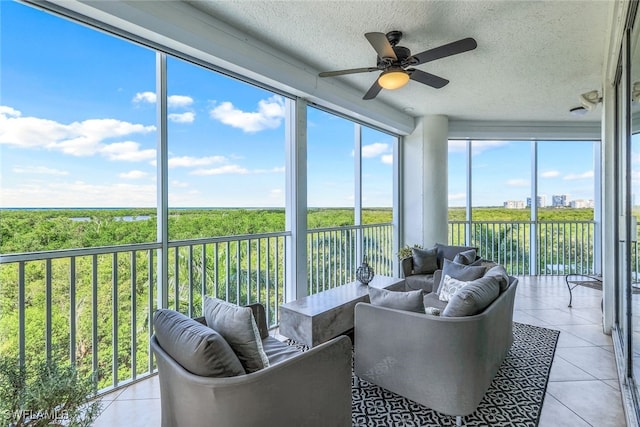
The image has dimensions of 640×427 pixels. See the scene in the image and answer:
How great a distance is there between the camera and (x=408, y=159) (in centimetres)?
546

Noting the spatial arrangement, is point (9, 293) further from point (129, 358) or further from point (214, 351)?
point (214, 351)

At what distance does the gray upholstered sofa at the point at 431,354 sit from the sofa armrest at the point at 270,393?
47 centimetres

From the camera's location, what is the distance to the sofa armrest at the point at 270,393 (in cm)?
126

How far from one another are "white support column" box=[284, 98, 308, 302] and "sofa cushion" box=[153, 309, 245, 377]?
214cm

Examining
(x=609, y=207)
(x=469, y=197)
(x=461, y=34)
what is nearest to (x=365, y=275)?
(x=461, y=34)

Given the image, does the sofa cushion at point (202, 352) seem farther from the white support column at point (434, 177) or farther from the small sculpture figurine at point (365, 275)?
the white support column at point (434, 177)

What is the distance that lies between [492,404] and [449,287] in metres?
1.04

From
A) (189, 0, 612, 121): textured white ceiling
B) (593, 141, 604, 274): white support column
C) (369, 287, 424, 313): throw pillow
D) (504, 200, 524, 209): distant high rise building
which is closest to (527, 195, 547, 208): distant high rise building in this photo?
(504, 200, 524, 209): distant high rise building

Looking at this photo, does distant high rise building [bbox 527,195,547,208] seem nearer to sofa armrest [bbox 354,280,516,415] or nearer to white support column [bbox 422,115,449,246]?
white support column [bbox 422,115,449,246]

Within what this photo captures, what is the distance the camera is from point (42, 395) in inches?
52.1

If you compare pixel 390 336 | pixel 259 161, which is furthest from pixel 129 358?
pixel 259 161

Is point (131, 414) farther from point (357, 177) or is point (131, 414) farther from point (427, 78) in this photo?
point (357, 177)

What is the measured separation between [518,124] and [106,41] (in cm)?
596

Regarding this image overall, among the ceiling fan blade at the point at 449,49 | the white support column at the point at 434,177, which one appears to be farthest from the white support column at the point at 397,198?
the ceiling fan blade at the point at 449,49
